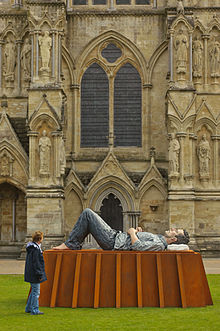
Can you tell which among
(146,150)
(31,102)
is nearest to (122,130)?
(146,150)

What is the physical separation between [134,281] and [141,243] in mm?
821

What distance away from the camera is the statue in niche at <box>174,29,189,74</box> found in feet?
86.3

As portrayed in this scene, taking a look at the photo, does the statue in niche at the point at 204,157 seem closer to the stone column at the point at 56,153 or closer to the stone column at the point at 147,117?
the stone column at the point at 147,117

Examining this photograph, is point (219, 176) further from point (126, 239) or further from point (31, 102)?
point (126, 239)

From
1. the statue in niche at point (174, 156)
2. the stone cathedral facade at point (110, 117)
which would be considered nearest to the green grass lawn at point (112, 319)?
the statue in niche at point (174, 156)

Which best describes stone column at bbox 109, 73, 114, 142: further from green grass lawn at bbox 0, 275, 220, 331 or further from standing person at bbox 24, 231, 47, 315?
standing person at bbox 24, 231, 47, 315

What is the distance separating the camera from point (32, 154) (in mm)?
25594

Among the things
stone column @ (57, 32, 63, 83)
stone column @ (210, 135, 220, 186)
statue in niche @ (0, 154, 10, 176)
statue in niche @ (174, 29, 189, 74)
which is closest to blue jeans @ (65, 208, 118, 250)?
statue in niche @ (0, 154, 10, 176)

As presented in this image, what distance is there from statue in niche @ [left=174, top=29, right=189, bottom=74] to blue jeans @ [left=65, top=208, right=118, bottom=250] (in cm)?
1566

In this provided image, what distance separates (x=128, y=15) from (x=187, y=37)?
10.3ft

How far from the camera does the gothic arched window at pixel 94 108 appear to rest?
28.1 metres

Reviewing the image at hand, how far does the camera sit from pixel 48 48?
25.9 meters

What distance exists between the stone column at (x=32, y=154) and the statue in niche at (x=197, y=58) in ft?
23.7

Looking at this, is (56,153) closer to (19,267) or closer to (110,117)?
(110,117)
